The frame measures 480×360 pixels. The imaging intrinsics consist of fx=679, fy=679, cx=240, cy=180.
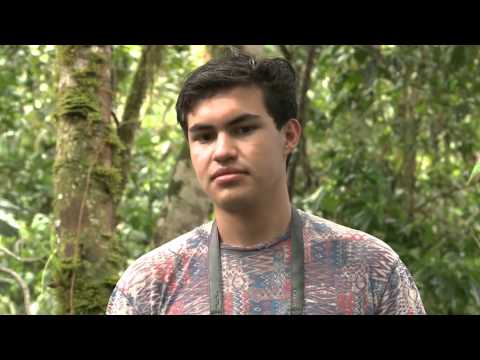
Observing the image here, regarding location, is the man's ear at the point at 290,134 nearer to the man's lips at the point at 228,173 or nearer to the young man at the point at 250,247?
the young man at the point at 250,247

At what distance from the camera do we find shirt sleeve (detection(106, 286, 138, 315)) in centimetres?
180

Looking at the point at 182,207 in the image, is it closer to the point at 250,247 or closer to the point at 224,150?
the point at 250,247

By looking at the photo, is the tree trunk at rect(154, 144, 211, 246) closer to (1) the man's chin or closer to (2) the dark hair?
(2) the dark hair

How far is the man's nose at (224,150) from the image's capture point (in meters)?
1.75

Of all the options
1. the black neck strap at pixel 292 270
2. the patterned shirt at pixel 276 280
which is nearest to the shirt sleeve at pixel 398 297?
the patterned shirt at pixel 276 280

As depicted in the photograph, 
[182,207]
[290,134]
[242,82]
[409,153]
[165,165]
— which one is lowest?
[182,207]

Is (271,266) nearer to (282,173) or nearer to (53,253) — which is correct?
(282,173)

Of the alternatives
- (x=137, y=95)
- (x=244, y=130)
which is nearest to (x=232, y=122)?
(x=244, y=130)

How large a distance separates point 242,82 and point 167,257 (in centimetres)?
53

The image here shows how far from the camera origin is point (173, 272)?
185 cm

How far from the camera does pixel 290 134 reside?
2.02 m

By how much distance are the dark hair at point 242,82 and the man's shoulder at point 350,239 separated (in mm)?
303
